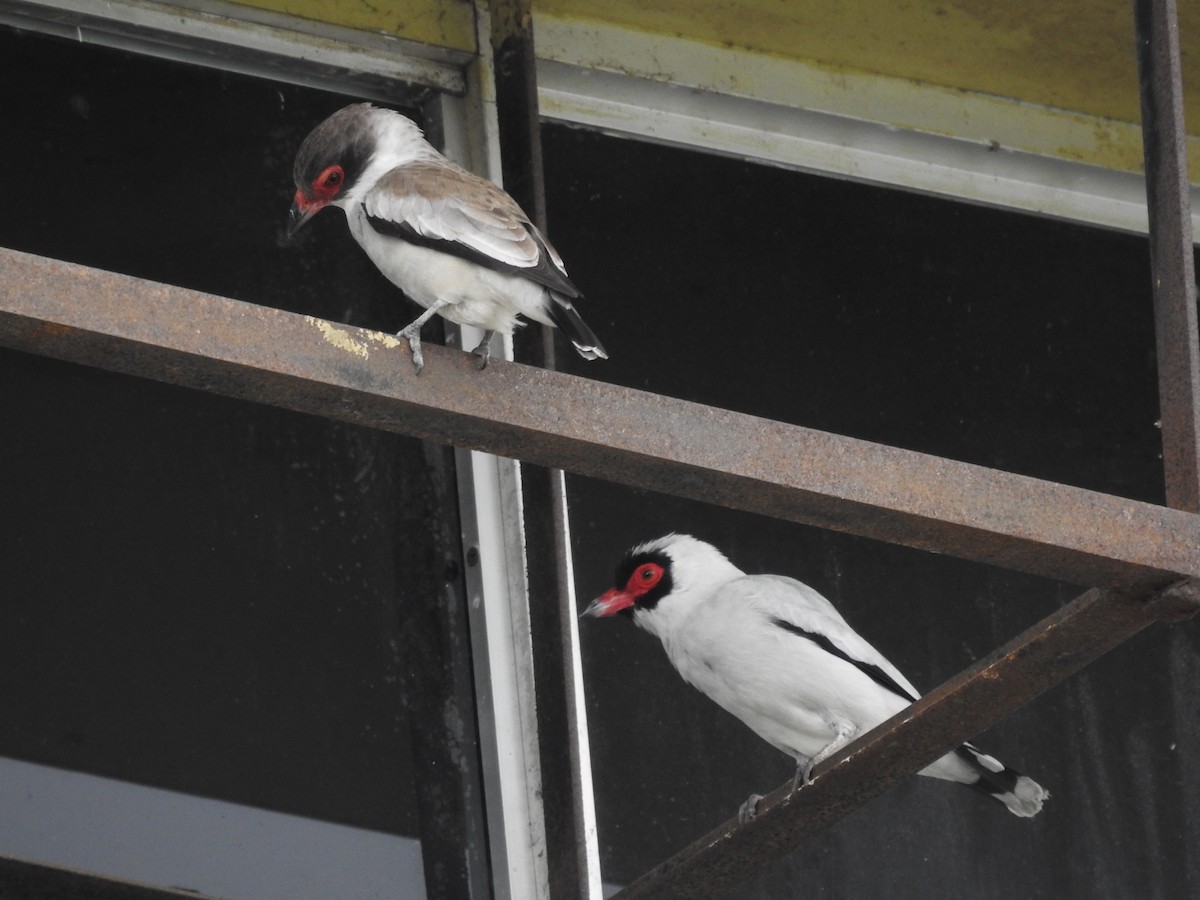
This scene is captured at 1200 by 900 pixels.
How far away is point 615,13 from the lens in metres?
5.09

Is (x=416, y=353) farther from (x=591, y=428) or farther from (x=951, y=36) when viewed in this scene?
(x=951, y=36)

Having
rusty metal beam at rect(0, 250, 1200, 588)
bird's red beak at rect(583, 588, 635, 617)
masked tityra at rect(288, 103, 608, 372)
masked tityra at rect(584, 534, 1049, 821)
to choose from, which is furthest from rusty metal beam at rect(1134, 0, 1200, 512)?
bird's red beak at rect(583, 588, 635, 617)

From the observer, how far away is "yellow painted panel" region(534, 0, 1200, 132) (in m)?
5.00

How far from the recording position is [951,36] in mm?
5152

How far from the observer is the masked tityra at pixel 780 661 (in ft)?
14.0

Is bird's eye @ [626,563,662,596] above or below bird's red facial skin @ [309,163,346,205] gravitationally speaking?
below

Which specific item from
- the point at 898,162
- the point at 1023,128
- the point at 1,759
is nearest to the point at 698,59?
the point at 898,162

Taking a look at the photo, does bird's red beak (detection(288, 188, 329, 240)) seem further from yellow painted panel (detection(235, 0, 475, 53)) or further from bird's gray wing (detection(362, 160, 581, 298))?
yellow painted panel (detection(235, 0, 475, 53))

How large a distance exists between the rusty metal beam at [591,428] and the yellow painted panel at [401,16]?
222cm

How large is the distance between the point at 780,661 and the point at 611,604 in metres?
0.44

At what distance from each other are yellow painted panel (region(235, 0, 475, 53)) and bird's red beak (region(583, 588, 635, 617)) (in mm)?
1472

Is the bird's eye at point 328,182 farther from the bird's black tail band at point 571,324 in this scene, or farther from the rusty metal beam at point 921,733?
the rusty metal beam at point 921,733

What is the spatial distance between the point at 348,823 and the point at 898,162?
2471 millimetres

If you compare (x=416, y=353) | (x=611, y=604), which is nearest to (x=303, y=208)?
(x=416, y=353)
